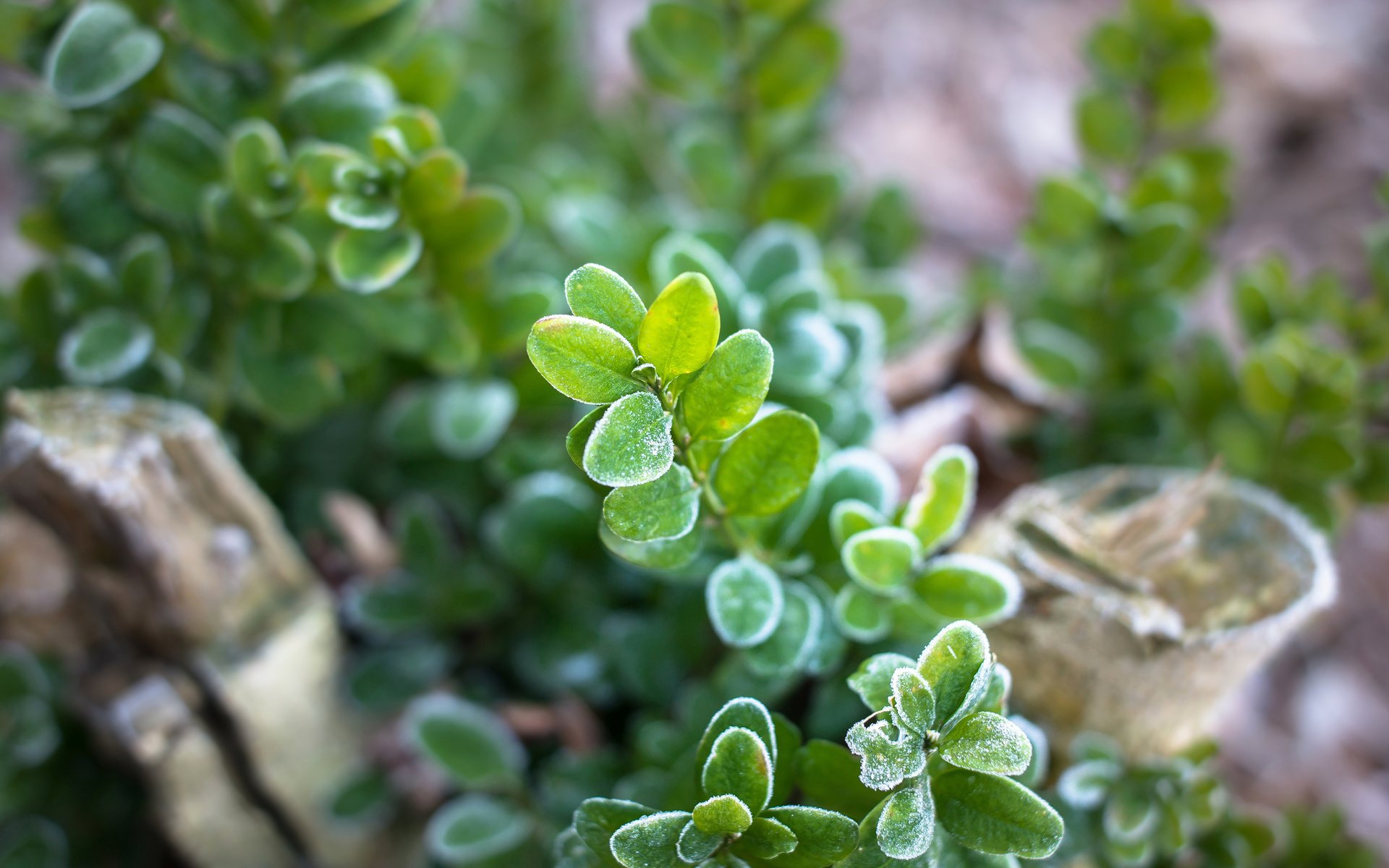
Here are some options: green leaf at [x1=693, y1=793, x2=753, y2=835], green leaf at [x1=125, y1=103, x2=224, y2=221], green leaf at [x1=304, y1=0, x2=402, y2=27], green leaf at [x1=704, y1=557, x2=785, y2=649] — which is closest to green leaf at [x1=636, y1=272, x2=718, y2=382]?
green leaf at [x1=704, y1=557, x2=785, y2=649]

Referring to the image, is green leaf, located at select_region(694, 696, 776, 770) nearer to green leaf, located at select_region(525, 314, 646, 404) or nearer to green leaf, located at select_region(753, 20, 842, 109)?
green leaf, located at select_region(525, 314, 646, 404)

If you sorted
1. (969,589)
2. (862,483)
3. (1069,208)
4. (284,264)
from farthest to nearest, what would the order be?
1. (1069,208)
2. (284,264)
3. (862,483)
4. (969,589)

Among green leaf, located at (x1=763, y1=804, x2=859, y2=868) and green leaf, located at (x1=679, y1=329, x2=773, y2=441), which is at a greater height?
green leaf, located at (x1=679, y1=329, x2=773, y2=441)

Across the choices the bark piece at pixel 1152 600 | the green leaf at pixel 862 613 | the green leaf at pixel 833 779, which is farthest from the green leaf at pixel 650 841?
the bark piece at pixel 1152 600

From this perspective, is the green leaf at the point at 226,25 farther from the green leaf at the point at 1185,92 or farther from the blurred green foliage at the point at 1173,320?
the green leaf at the point at 1185,92

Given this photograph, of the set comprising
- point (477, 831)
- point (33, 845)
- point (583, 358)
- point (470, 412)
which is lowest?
point (33, 845)

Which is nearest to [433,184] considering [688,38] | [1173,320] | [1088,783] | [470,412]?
[470,412]

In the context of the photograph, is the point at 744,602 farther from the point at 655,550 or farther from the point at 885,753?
the point at 885,753
